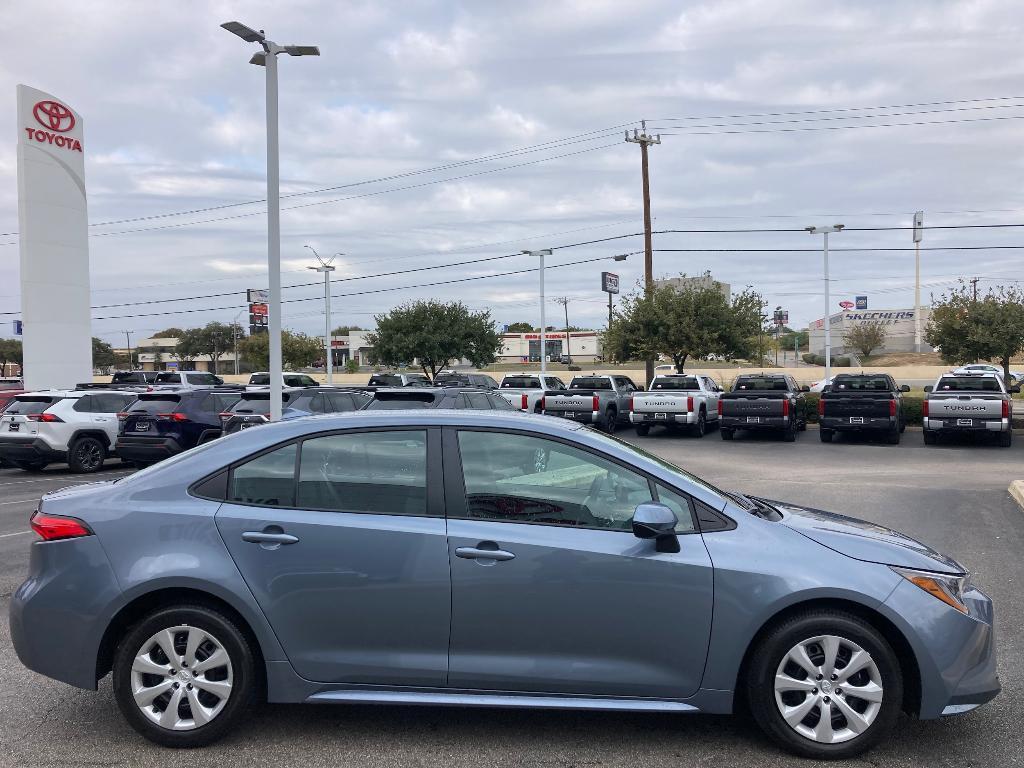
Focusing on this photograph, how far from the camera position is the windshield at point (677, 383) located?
85.5 ft

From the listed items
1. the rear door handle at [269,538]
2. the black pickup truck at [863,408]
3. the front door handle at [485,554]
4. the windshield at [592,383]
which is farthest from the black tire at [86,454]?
the black pickup truck at [863,408]

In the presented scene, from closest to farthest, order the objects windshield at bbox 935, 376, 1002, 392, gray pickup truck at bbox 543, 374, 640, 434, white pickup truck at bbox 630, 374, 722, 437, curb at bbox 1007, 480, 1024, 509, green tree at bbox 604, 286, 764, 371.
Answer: curb at bbox 1007, 480, 1024, 509 < windshield at bbox 935, 376, 1002, 392 < white pickup truck at bbox 630, 374, 722, 437 < gray pickup truck at bbox 543, 374, 640, 434 < green tree at bbox 604, 286, 764, 371

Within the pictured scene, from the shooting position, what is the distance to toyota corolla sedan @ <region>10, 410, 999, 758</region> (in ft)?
13.0

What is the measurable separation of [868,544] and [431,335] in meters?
41.1

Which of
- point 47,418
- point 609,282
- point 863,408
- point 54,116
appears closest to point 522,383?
point 863,408

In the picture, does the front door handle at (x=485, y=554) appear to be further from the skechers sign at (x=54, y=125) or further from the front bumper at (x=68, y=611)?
the skechers sign at (x=54, y=125)

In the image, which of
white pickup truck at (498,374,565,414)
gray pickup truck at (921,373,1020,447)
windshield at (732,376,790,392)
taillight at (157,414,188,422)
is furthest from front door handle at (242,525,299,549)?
windshield at (732,376,790,392)

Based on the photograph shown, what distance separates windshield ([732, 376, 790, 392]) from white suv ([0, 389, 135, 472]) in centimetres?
1529

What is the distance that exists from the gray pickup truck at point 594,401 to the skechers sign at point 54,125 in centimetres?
A: 1828

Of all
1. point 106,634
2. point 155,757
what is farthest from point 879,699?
point 106,634

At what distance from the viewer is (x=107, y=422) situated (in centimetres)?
1761

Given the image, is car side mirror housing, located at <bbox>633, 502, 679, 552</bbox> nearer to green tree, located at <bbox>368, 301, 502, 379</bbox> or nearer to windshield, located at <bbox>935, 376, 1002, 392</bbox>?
windshield, located at <bbox>935, 376, 1002, 392</bbox>

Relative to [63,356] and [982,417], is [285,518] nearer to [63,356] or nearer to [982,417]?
[982,417]

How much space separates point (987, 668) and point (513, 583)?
224 centimetres
